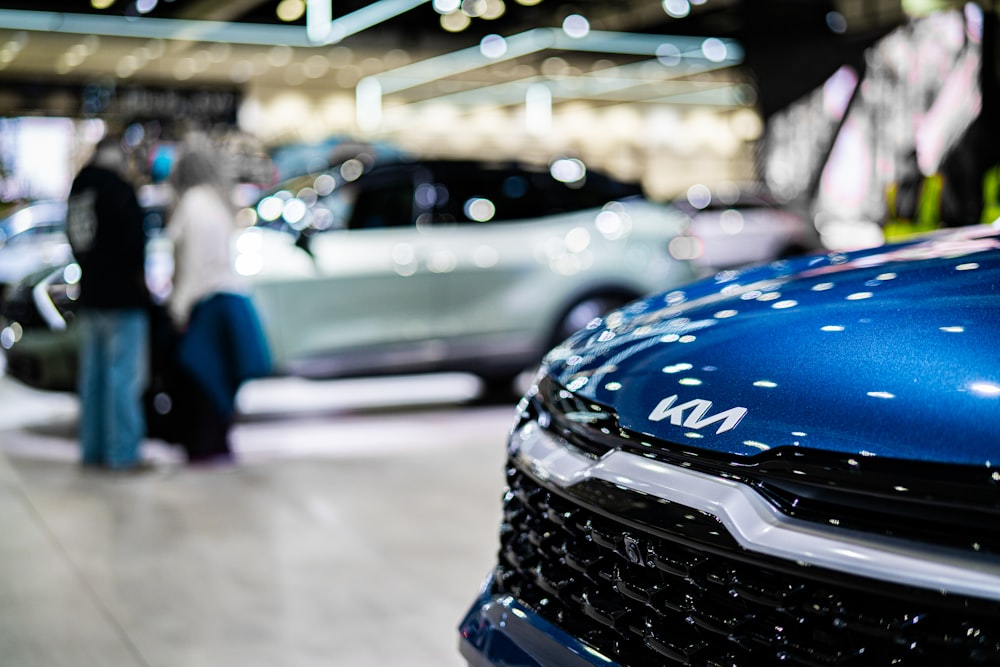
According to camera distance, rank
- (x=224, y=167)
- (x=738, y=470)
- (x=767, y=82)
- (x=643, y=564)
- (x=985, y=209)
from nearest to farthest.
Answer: (x=738, y=470) → (x=643, y=564) → (x=224, y=167) → (x=985, y=209) → (x=767, y=82)

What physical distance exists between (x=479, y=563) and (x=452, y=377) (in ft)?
15.2

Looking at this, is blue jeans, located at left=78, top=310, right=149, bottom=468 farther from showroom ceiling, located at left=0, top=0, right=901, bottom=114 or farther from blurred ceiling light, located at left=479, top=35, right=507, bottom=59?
blurred ceiling light, located at left=479, top=35, right=507, bottom=59

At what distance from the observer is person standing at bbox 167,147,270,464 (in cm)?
574

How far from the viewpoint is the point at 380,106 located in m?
25.8

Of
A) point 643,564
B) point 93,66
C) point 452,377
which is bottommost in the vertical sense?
point 452,377

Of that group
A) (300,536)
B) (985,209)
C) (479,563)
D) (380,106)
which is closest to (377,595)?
(479,563)

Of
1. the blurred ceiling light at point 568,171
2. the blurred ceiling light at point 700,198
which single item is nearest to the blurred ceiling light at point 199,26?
the blurred ceiling light at point 700,198

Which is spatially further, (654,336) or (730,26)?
(730,26)

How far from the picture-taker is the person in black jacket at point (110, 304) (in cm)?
557

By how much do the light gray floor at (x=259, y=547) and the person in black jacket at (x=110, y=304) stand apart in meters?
0.27

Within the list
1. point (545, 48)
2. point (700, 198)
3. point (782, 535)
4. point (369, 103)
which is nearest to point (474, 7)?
point (700, 198)

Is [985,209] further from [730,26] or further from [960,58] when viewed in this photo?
[730,26]

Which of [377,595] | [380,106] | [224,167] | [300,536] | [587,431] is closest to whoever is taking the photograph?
[587,431]

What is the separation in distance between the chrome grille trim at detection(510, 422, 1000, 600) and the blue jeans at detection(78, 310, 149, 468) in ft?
14.7
